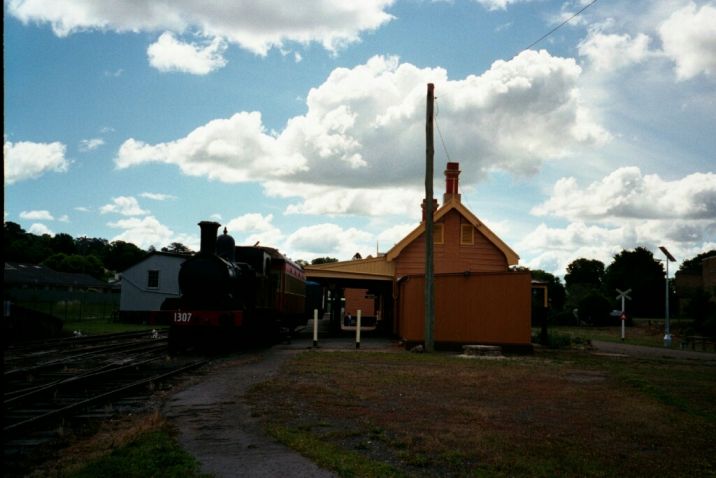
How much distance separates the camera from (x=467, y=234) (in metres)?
28.5

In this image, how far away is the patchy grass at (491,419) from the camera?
6.45m

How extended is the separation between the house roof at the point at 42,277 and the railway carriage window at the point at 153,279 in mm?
25225

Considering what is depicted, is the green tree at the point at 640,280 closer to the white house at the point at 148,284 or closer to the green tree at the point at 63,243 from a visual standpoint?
the white house at the point at 148,284

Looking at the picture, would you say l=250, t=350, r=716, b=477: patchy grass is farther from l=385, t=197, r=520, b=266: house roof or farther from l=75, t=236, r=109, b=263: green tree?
l=75, t=236, r=109, b=263: green tree

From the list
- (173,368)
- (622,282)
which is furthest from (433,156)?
(622,282)

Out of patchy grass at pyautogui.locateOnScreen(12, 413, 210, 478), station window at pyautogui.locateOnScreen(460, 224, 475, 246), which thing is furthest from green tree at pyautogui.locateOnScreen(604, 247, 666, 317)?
patchy grass at pyautogui.locateOnScreen(12, 413, 210, 478)

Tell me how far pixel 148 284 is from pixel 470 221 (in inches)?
937

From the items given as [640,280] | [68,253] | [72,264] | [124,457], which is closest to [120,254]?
[68,253]

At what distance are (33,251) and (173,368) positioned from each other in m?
116

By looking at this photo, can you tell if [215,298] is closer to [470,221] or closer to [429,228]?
[429,228]

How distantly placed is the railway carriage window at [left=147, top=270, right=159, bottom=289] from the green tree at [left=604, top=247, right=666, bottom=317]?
A: 178ft

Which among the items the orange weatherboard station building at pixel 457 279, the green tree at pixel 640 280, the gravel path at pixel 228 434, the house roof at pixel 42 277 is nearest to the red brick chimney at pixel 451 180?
the orange weatherboard station building at pixel 457 279

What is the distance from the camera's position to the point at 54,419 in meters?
8.49

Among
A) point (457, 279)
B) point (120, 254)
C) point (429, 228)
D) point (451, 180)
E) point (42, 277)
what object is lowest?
point (457, 279)
